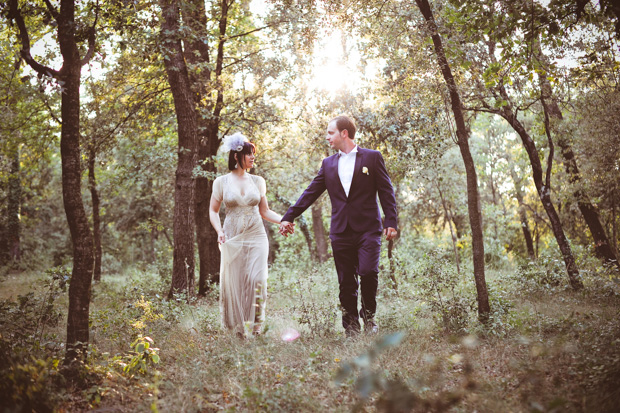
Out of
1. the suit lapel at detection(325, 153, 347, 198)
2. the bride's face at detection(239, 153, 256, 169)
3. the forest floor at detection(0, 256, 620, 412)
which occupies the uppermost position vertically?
the bride's face at detection(239, 153, 256, 169)

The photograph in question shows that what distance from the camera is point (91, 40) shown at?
16.5ft

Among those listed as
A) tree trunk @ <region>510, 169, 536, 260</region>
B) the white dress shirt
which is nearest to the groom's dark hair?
the white dress shirt

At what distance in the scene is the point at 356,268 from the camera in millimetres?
5949

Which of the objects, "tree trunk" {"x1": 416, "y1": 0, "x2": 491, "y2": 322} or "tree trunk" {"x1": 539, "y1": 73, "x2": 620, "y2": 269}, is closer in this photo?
"tree trunk" {"x1": 416, "y1": 0, "x2": 491, "y2": 322}

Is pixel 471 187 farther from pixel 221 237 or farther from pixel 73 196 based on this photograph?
pixel 73 196

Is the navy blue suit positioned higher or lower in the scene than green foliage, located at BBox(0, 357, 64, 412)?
higher

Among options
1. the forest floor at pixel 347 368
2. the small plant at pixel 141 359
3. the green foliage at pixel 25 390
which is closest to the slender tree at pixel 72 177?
the forest floor at pixel 347 368

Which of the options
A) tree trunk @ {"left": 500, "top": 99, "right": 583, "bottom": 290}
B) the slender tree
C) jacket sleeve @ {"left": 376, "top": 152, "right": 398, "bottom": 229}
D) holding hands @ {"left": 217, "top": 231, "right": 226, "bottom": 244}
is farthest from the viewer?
tree trunk @ {"left": 500, "top": 99, "right": 583, "bottom": 290}

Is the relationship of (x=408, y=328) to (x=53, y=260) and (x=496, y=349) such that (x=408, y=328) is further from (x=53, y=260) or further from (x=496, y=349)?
(x=53, y=260)

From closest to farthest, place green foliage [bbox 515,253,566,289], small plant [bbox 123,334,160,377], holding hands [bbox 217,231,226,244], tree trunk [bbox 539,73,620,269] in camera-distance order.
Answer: small plant [bbox 123,334,160,377] < holding hands [bbox 217,231,226,244] < green foliage [bbox 515,253,566,289] < tree trunk [bbox 539,73,620,269]

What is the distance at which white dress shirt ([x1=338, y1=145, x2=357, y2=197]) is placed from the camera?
594cm

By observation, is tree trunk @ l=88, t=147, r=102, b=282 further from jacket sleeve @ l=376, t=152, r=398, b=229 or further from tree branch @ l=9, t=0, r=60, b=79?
jacket sleeve @ l=376, t=152, r=398, b=229

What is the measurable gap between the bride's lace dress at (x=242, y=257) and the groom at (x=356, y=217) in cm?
73

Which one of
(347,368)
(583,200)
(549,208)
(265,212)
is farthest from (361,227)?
(583,200)
